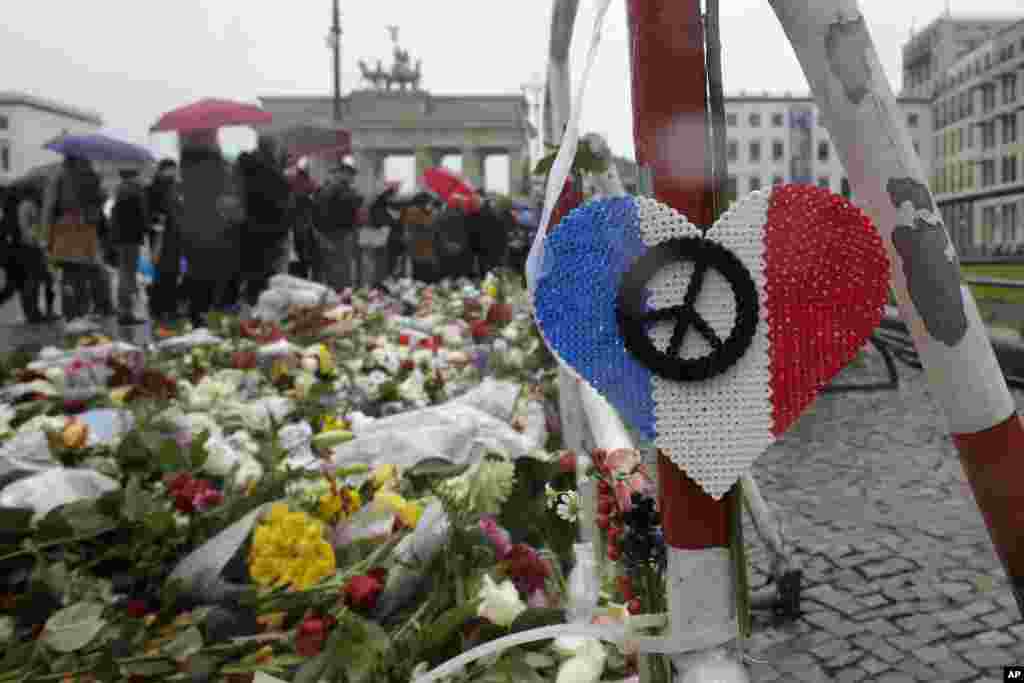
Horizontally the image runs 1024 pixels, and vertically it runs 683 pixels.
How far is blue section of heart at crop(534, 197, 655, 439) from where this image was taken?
784mm

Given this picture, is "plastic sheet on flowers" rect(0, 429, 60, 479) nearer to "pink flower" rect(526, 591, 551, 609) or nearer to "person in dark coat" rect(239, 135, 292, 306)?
"pink flower" rect(526, 591, 551, 609)

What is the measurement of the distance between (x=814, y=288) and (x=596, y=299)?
0.17 meters

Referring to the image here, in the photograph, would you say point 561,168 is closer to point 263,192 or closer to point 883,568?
point 883,568

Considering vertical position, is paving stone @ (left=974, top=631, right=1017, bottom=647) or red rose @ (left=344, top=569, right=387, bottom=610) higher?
red rose @ (left=344, top=569, right=387, bottom=610)

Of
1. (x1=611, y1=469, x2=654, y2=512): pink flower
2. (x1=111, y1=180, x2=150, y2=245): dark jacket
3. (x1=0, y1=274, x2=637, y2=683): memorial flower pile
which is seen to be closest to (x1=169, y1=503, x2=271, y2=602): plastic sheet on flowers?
(x1=0, y1=274, x2=637, y2=683): memorial flower pile

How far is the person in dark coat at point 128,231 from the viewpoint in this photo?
908cm

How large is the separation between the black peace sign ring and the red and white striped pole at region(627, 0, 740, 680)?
0.04 metres

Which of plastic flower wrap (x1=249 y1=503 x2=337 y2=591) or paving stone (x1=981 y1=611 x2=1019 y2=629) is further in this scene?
paving stone (x1=981 y1=611 x2=1019 y2=629)

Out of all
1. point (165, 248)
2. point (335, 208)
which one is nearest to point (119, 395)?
point (165, 248)

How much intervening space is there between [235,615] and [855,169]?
4.75ft

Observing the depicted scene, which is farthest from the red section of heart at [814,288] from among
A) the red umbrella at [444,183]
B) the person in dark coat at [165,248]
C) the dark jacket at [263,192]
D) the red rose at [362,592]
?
the person in dark coat at [165,248]

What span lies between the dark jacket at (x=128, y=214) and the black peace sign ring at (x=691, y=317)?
29.9 feet

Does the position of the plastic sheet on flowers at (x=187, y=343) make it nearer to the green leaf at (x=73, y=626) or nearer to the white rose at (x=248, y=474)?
the white rose at (x=248, y=474)

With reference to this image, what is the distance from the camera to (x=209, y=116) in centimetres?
802
